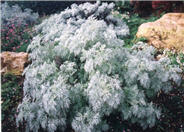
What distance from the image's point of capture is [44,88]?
130 inches

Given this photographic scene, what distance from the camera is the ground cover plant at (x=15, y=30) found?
20.8 ft

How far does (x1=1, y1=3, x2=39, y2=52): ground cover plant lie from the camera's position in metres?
6.35

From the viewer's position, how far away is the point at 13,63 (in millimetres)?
5074

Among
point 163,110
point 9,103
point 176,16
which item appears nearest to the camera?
point 163,110

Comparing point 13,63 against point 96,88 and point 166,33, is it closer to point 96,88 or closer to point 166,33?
point 96,88

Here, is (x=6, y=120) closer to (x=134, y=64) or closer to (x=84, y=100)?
(x=84, y=100)

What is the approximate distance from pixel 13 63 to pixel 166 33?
386 cm

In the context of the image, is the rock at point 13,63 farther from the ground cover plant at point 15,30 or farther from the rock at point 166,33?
the rock at point 166,33

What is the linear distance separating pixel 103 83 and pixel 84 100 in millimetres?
597

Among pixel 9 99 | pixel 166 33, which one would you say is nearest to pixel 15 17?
pixel 9 99

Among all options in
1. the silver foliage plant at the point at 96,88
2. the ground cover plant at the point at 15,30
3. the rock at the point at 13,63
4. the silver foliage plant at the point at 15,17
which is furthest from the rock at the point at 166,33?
the silver foliage plant at the point at 15,17

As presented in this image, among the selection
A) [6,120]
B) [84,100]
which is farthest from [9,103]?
[84,100]

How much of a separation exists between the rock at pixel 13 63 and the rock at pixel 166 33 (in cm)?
310

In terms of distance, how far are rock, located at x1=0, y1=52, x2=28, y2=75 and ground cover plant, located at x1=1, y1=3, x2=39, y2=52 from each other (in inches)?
37.2
